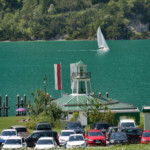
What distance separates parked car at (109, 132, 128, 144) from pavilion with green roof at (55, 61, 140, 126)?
14426 mm

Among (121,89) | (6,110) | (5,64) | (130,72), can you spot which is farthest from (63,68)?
(6,110)

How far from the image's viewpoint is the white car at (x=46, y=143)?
111ft

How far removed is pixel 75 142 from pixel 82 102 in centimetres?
1966

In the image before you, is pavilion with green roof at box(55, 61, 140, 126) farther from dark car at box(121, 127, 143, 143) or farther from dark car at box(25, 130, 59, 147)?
dark car at box(25, 130, 59, 147)

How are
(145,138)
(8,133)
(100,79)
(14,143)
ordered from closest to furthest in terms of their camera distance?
1. (14,143)
2. (145,138)
3. (8,133)
4. (100,79)

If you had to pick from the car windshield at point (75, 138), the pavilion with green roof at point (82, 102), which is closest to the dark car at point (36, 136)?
the car windshield at point (75, 138)

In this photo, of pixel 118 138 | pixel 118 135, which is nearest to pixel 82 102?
pixel 118 135

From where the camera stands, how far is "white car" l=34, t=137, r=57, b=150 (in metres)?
33.9

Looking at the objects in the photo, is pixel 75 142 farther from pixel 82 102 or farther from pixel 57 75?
pixel 57 75

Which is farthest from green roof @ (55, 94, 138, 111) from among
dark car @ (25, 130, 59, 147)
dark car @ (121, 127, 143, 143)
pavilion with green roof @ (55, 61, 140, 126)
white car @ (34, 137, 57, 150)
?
white car @ (34, 137, 57, 150)

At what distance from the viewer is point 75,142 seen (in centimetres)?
3553

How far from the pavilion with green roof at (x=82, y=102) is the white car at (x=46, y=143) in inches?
676

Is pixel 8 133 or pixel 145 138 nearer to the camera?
pixel 145 138

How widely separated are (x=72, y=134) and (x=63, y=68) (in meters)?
115
